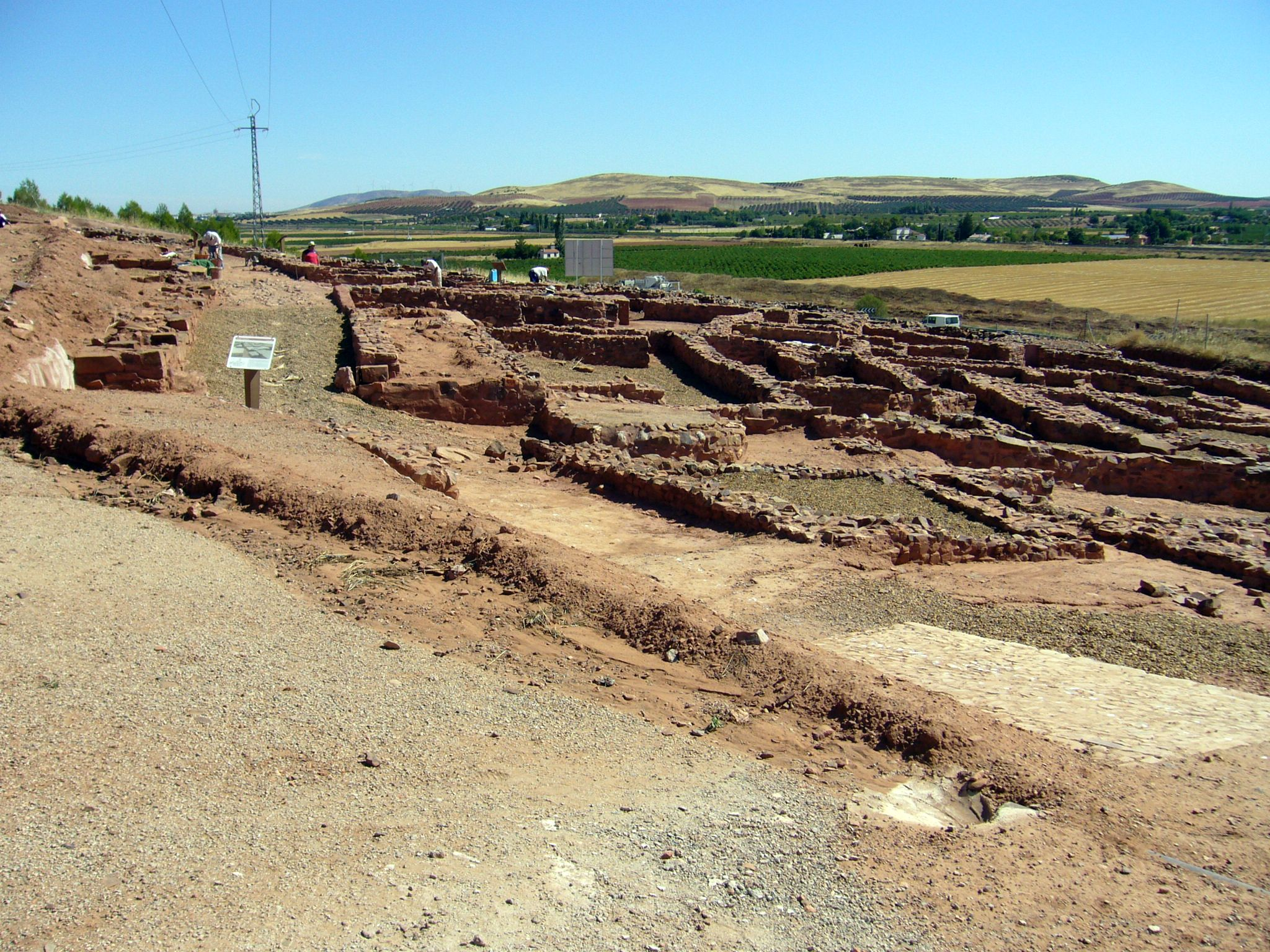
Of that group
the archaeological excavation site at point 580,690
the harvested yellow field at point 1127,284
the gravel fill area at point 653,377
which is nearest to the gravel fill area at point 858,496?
the archaeological excavation site at point 580,690

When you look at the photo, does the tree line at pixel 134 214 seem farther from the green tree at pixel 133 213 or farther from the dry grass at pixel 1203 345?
the dry grass at pixel 1203 345

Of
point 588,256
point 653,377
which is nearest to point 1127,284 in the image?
point 588,256

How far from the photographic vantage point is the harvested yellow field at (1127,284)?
5050 cm

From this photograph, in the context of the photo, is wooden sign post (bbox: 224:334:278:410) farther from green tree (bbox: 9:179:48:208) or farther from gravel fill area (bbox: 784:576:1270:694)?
green tree (bbox: 9:179:48:208)

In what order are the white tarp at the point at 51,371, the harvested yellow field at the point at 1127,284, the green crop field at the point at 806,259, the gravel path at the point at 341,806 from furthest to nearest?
the green crop field at the point at 806,259, the harvested yellow field at the point at 1127,284, the white tarp at the point at 51,371, the gravel path at the point at 341,806

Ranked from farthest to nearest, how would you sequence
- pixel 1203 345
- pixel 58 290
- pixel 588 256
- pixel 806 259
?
pixel 806 259
pixel 588 256
pixel 1203 345
pixel 58 290

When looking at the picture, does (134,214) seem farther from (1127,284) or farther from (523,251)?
(1127,284)

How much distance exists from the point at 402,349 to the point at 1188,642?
1308cm

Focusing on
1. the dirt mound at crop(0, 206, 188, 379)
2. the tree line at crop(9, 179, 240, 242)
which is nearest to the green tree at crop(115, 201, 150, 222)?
the tree line at crop(9, 179, 240, 242)

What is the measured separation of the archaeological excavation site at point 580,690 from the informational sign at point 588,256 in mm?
23132

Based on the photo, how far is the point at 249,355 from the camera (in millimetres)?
11250

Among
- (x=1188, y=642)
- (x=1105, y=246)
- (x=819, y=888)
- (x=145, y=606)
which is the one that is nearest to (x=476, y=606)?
(x=145, y=606)

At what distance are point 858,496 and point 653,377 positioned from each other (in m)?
10.7

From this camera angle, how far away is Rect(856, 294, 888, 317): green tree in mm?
51594
